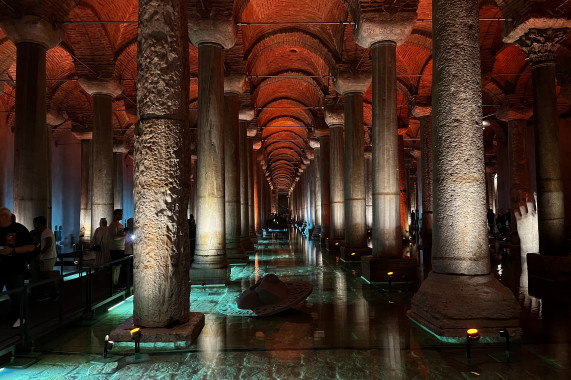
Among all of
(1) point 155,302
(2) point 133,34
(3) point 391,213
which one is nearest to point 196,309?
(1) point 155,302

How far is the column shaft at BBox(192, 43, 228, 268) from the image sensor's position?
900 cm

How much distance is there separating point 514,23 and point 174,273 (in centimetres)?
965

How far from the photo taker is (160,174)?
4730mm

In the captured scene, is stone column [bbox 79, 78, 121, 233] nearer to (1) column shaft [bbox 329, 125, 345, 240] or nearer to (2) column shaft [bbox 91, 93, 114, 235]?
(2) column shaft [bbox 91, 93, 114, 235]

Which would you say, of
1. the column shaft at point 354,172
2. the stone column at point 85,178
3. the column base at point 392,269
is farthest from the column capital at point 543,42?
the stone column at point 85,178

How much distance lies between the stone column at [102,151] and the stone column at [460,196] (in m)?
10.3

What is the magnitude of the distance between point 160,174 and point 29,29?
253 inches

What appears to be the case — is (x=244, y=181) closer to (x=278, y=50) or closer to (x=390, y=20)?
(x=278, y=50)

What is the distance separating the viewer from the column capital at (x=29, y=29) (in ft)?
27.9

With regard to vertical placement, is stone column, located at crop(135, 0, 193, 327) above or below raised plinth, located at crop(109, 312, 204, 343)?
above

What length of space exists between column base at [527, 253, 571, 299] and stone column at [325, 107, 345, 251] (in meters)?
7.00

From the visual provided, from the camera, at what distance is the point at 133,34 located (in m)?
13.5

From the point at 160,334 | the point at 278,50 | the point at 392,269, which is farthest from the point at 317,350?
the point at 278,50

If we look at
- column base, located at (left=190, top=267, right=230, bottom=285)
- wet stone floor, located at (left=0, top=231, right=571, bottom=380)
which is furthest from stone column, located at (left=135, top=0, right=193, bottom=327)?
column base, located at (left=190, top=267, right=230, bottom=285)
